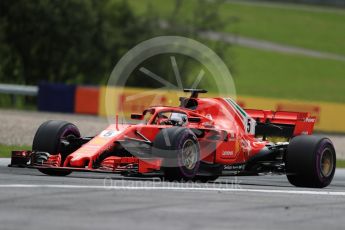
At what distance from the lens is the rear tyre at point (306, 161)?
54.9 ft

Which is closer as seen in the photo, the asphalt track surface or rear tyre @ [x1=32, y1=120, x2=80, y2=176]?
the asphalt track surface

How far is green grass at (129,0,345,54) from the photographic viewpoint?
7569 centimetres

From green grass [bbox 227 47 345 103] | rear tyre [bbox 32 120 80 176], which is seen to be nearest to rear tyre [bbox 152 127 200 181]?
rear tyre [bbox 32 120 80 176]

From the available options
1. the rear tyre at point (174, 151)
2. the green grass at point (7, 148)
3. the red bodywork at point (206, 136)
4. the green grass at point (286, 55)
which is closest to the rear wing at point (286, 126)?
the red bodywork at point (206, 136)

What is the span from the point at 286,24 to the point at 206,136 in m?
64.9

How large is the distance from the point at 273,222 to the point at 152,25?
39.1m

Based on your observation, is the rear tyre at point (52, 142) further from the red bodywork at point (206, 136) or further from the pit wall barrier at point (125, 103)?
the pit wall barrier at point (125, 103)

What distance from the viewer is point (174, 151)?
15.3 metres

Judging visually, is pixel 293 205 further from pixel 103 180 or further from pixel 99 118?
pixel 99 118

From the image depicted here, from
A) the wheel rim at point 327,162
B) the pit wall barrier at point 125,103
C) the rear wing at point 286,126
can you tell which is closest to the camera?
the wheel rim at point 327,162

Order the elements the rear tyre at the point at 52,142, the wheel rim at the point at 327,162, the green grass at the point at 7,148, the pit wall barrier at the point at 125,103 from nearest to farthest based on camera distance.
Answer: the rear tyre at the point at 52,142 → the wheel rim at the point at 327,162 → the green grass at the point at 7,148 → the pit wall barrier at the point at 125,103

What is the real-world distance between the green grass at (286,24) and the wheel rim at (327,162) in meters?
55.8

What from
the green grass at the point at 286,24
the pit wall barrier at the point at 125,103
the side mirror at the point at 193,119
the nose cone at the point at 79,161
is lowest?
the nose cone at the point at 79,161

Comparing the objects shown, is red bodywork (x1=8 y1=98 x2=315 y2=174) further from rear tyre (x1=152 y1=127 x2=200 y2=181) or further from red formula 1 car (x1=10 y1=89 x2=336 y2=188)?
rear tyre (x1=152 y1=127 x2=200 y2=181)
